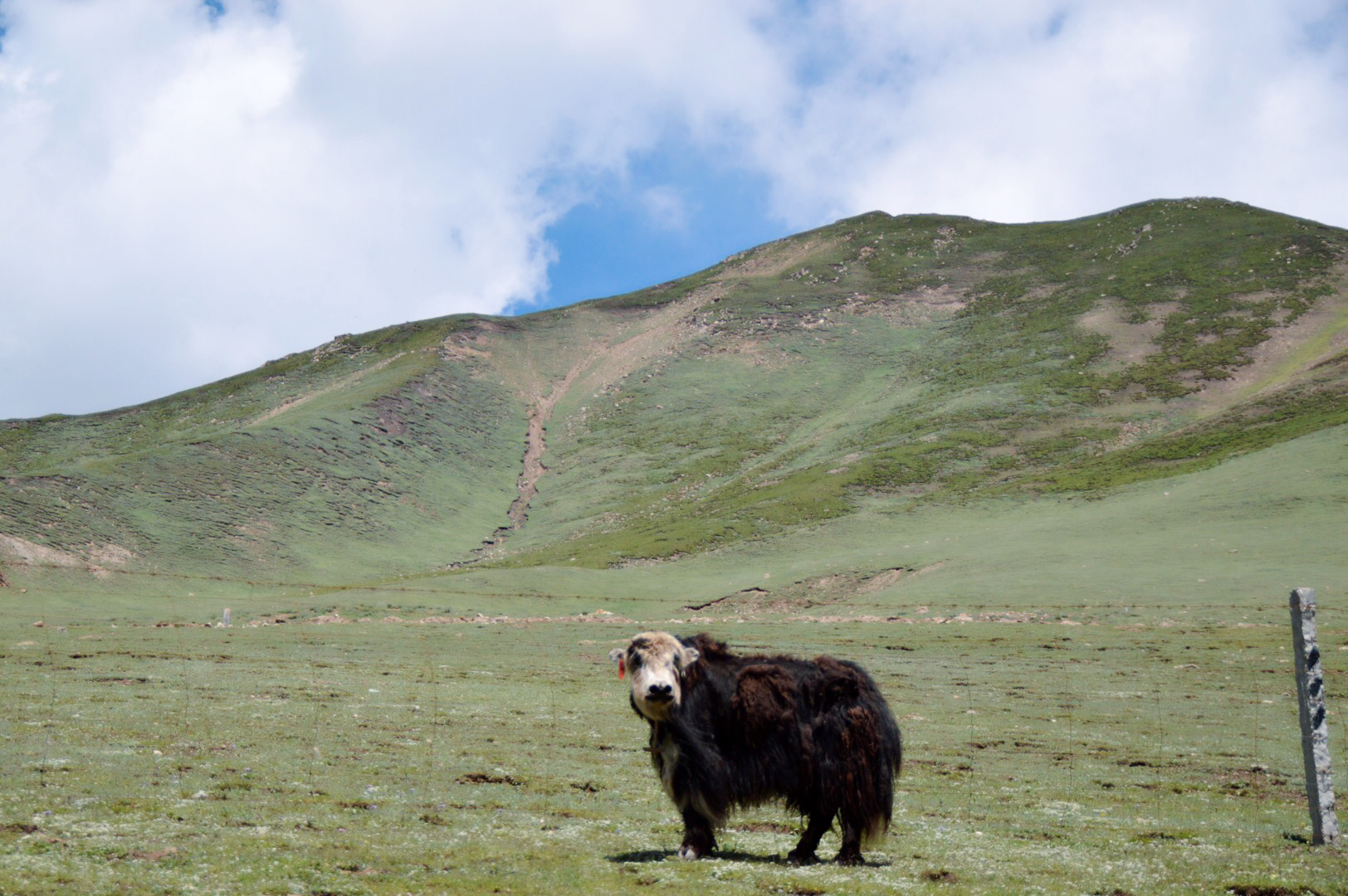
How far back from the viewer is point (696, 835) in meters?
12.1

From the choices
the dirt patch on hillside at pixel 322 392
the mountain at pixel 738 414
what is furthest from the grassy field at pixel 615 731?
the dirt patch on hillside at pixel 322 392

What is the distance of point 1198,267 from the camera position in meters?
149

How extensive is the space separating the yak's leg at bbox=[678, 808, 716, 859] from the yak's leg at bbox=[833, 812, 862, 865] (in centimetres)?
151

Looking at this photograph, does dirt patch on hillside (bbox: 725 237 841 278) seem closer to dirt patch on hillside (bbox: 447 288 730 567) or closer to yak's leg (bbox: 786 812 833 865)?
dirt patch on hillside (bbox: 447 288 730 567)

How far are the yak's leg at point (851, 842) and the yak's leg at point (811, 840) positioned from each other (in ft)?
0.66

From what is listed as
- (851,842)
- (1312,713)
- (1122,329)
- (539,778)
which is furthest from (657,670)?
(1122,329)

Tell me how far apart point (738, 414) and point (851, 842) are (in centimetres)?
12326

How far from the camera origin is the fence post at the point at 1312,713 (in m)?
13.6

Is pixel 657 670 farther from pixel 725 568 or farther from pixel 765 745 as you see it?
pixel 725 568

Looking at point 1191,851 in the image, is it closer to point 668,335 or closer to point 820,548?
point 820,548

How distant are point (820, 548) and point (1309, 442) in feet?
118

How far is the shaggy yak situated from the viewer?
1185 centimetres

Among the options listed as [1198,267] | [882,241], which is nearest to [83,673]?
[1198,267]

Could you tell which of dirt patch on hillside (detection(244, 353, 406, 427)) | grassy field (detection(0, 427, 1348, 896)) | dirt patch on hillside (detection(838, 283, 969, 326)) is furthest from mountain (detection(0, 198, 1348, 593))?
grassy field (detection(0, 427, 1348, 896))
